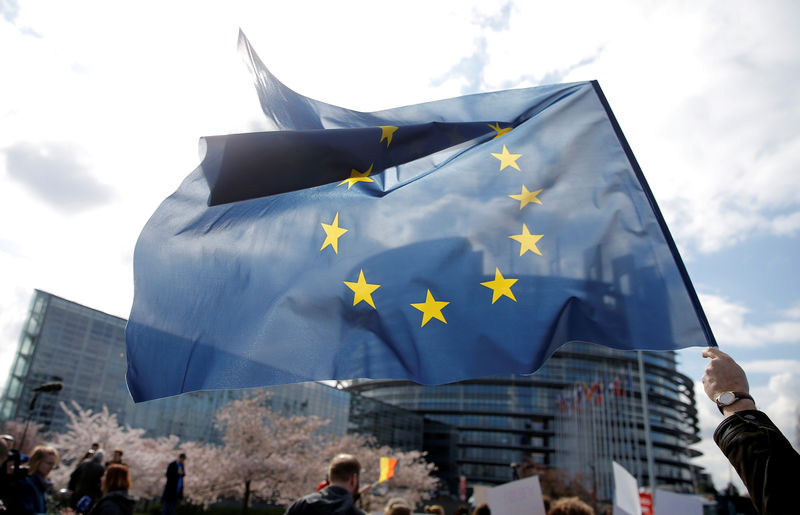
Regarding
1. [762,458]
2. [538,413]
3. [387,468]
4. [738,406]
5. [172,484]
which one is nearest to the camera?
[762,458]

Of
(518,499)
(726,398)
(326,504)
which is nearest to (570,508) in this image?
(518,499)

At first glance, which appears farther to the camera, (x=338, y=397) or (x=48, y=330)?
(x=338, y=397)

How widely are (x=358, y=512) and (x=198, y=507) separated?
41.7 meters

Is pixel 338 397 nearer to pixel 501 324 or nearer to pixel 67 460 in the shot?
pixel 67 460

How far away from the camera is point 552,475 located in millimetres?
78750

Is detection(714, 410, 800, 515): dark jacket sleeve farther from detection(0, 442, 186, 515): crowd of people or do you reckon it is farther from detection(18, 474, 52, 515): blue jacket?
detection(18, 474, 52, 515): blue jacket

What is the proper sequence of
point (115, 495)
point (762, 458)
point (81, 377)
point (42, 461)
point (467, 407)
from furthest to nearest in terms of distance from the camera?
1. point (467, 407)
2. point (81, 377)
3. point (42, 461)
4. point (115, 495)
5. point (762, 458)

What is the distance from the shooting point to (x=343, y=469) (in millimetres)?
3670

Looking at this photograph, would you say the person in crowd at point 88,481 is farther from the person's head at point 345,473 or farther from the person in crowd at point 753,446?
the person in crowd at point 753,446

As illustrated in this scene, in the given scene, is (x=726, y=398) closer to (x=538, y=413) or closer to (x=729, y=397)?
(x=729, y=397)

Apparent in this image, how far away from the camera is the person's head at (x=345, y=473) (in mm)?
3635

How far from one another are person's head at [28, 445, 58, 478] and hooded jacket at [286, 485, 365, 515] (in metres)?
4.53

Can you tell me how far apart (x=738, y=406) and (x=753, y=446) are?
282 mm

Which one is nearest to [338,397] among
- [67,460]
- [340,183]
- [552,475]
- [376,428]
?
[376,428]
